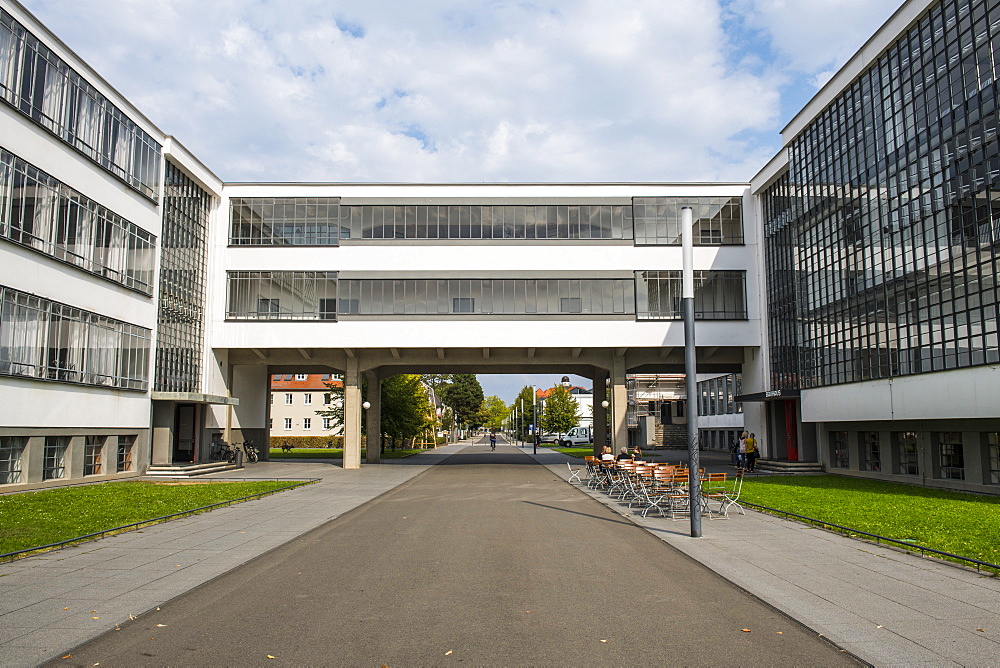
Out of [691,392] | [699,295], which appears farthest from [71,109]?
[699,295]

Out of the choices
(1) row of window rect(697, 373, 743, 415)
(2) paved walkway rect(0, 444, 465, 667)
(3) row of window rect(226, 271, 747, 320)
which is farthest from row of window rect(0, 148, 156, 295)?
(1) row of window rect(697, 373, 743, 415)

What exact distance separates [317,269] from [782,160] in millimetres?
22486

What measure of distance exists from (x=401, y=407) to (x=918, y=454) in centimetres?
3797

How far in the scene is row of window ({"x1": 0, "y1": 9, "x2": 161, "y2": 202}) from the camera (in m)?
22.4

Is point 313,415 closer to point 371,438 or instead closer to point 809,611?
point 371,438

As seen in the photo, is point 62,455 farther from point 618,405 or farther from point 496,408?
point 496,408

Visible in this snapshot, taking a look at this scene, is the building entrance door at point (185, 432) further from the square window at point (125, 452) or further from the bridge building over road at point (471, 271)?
the square window at point (125, 452)

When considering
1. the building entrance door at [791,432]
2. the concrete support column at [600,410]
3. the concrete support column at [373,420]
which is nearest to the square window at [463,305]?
the concrete support column at [373,420]

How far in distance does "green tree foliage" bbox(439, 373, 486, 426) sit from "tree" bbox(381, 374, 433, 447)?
62.2m

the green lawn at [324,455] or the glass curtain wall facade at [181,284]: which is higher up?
the glass curtain wall facade at [181,284]

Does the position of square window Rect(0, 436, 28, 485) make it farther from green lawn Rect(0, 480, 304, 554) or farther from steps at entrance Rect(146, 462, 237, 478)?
steps at entrance Rect(146, 462, 237, 478)

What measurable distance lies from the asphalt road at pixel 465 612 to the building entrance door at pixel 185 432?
25153mm

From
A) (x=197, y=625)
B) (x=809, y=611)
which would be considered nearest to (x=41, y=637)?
(x=197, y=625)

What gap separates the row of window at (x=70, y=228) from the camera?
22.4 metres
